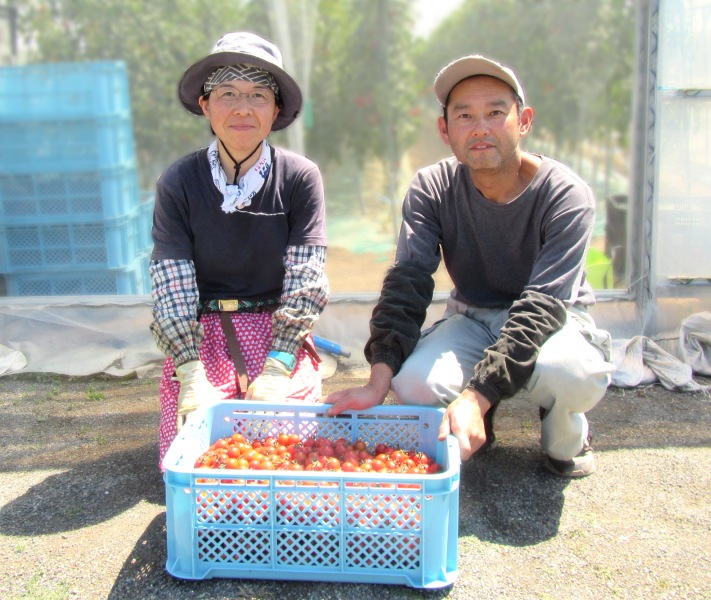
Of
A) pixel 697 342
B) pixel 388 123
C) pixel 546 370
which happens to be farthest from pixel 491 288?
pixel 388 123

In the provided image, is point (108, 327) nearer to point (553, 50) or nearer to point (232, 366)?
point (232, 366)

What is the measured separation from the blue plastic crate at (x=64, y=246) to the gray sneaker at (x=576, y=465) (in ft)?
8.57

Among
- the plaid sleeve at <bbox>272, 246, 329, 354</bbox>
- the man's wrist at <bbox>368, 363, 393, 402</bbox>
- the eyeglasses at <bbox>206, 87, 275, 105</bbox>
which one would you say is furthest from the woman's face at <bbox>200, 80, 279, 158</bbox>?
the man's wrist at <bbox>368, 363, 393, 402</bbox>

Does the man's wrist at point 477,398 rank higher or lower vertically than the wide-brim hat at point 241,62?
lower

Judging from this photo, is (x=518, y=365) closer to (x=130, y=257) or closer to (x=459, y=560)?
(x=459, y=560)

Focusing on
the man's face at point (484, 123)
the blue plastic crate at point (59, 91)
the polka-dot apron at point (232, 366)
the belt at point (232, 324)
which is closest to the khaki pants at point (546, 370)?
the polka-dot apron at point (232, 366)

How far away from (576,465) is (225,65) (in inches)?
72.4

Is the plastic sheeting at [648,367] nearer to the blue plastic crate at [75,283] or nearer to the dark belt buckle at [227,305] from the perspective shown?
the dark belt buckle at [227,305]

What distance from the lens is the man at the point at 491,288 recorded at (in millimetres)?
2133

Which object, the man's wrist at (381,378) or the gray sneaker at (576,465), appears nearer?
the man's wrist at (381,378)

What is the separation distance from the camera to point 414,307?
241 cm

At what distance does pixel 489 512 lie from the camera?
2.26m

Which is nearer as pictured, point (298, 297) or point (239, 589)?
point (239, 589)

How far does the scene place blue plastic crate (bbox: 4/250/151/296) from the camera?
12.9ft
